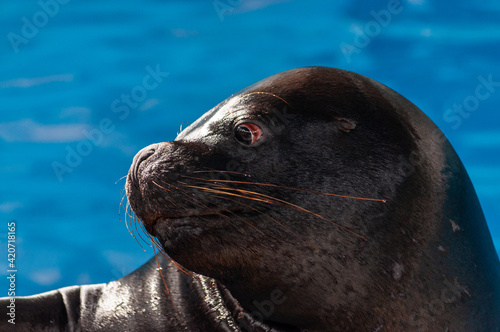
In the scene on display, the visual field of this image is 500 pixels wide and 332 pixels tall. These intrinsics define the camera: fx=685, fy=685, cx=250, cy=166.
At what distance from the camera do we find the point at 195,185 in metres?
3.12

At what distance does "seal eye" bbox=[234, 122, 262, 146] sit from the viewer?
127 inches

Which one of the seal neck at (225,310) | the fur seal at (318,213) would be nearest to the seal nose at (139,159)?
the fur seal at (318,213)

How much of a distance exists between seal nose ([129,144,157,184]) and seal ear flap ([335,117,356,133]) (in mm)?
888

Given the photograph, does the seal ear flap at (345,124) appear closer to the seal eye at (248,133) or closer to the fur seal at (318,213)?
the fur seal at (318,213)

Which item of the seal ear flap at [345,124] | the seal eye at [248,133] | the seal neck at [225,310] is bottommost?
the seal neck at [225,310]

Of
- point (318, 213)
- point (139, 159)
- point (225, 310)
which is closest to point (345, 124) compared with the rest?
point (318, 213)

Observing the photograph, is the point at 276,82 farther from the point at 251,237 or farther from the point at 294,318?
the point at 294,318

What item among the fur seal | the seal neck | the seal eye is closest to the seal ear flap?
the fur seal

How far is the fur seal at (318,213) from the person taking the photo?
10.3 feet

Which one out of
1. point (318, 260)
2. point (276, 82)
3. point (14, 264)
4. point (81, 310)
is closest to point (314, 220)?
point (318, 260)

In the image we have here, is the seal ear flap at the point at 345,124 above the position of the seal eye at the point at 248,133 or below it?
below

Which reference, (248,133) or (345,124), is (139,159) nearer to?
(248,133)

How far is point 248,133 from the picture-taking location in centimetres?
324

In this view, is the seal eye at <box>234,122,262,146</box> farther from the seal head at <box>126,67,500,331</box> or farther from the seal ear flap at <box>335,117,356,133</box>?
the seal ear flap at <box>335,117,356,133</box>
